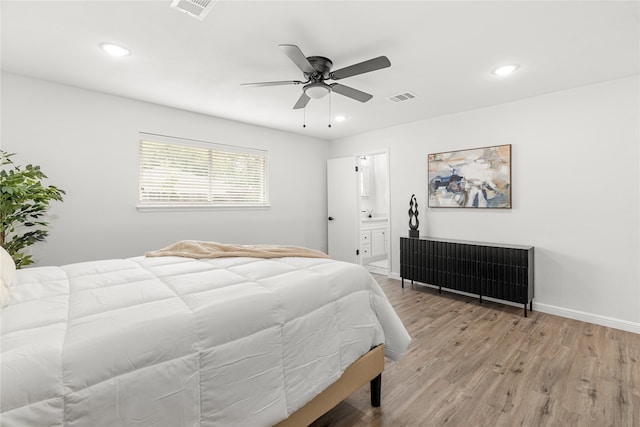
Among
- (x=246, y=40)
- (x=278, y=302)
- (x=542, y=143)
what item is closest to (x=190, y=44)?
(x=246, y=40)

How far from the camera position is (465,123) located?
13.3ft

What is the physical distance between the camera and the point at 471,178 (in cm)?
399

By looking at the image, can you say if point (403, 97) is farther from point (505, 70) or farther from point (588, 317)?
point (588, 317)

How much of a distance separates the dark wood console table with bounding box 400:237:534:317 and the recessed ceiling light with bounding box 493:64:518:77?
182 cm

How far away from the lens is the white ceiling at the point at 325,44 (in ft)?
6.41

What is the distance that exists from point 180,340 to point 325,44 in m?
2.22

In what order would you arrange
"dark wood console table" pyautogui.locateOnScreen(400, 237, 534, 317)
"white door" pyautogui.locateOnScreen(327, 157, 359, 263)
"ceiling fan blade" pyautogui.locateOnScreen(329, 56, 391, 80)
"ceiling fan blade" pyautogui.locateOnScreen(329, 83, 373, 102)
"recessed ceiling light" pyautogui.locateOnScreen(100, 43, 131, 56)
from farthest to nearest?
"white door" pyautogui.locateOnScreen(327, 157, 359, 263) < "dark wood console table" pyautogui.locateOnScreen(400, 237, 534, 317) < "ceiling fan blade" pyautogui.locateOnScreen(329, 83, 373, 102) < "recessed ceiling light" pyautogui.locateOnScreen(100, 43, 131, 56) < "ceiling fan blade" pyautogui.locateOnScreen(329, 56, 391, 80)

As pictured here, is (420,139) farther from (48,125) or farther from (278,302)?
(48,125)

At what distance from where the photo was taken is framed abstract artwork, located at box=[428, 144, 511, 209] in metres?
3.71

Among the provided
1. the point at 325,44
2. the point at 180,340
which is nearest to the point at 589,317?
the point at 325,44

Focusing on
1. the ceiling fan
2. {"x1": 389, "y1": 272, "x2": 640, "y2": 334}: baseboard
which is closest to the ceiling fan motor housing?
the ceiling fan

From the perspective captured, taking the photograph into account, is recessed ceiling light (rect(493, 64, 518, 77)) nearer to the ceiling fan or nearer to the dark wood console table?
the ceiling fan

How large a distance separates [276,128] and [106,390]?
174 inches

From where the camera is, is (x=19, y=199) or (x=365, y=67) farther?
(x=19, y=199)
